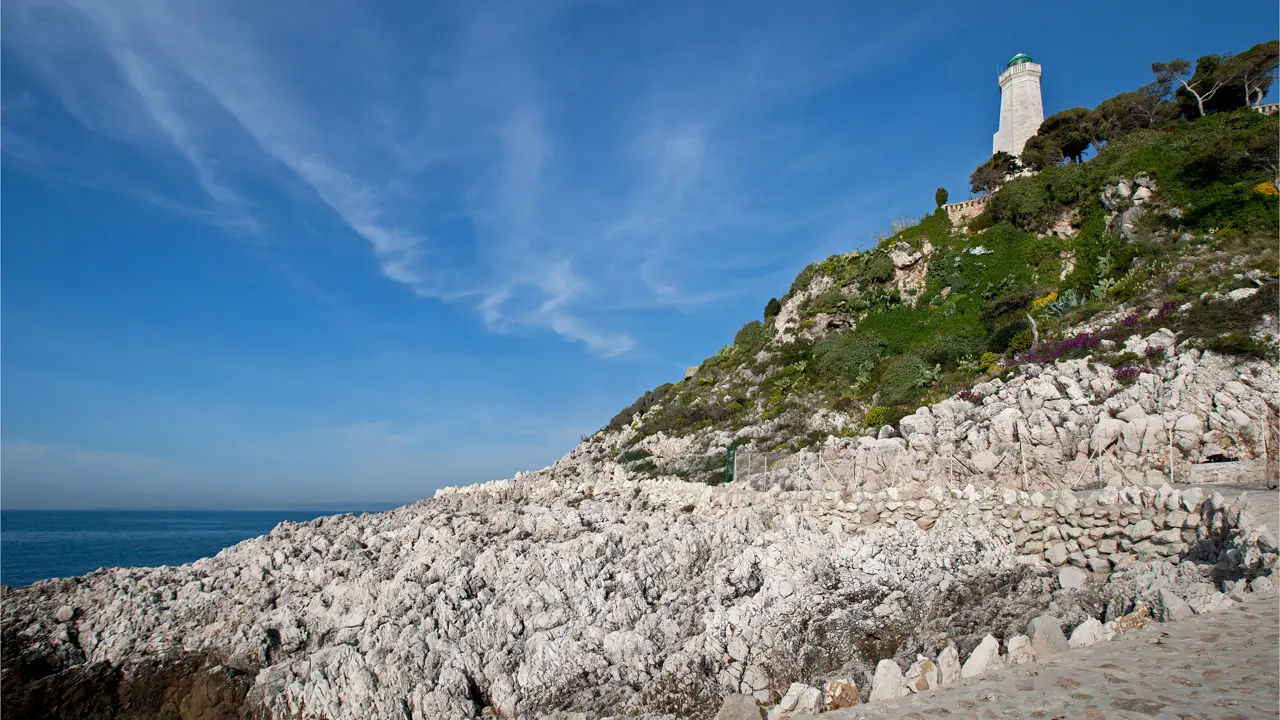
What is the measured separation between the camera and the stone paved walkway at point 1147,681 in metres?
5.46

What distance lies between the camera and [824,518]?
1427 cm

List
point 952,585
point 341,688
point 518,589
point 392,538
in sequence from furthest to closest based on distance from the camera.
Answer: point 392,538 → point 518,589 → point 952,585 → point 341,688

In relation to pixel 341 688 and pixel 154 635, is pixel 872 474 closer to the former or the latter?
pixel 341 688

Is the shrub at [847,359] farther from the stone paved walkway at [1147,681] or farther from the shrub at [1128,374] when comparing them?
the stone paved walkway at [1147,681]

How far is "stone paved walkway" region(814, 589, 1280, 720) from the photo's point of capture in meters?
5.46

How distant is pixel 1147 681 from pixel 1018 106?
4286cm

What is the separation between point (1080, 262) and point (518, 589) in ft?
82.4

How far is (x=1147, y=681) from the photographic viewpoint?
5977 mm

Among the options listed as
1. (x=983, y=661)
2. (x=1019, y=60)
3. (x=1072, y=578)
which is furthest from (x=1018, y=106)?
(x=983, y=661)

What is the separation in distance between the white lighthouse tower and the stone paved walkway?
3905 centimetres

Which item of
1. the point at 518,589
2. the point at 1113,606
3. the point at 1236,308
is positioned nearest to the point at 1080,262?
the point at 1236,308

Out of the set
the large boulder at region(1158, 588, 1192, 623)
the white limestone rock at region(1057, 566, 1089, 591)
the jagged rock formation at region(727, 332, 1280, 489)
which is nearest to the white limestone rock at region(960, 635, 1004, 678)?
the large boulder at region(1158, 588, 1192, 623)

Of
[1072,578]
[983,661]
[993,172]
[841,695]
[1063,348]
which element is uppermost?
[993,172]

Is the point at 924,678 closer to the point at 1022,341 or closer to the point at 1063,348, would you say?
the point at 1063,348
